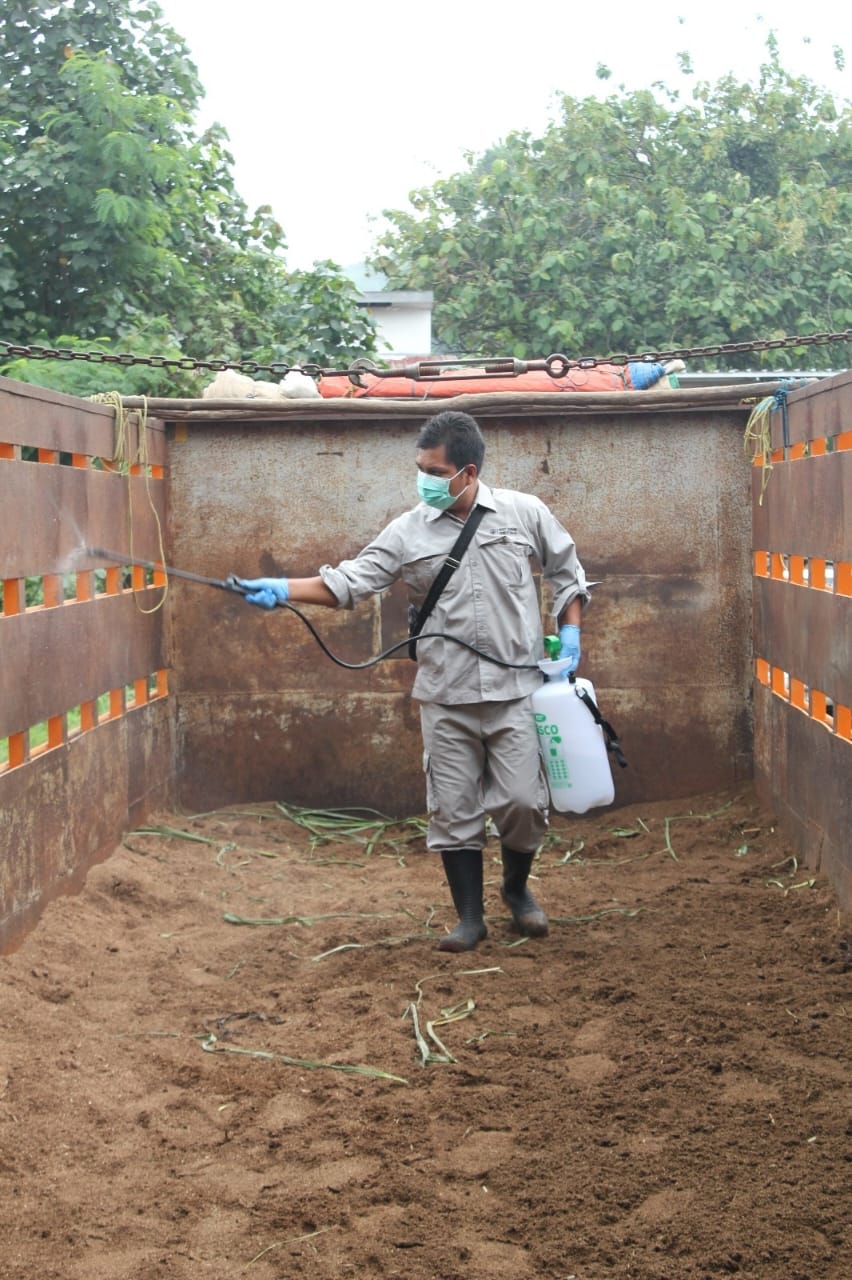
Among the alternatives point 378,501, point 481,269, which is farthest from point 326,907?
point 481,269

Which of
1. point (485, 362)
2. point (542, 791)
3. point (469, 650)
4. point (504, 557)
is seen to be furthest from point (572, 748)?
point (485, 362)

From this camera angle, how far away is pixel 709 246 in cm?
1922

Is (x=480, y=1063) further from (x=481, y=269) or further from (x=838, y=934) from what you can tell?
(x=481, y=269)

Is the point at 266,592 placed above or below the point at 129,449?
below

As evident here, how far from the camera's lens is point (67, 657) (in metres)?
5.69

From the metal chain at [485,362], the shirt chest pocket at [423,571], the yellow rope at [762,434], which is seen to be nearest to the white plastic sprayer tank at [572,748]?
the shirt chest pocket at [423,571]

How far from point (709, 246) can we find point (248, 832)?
14.1 meters

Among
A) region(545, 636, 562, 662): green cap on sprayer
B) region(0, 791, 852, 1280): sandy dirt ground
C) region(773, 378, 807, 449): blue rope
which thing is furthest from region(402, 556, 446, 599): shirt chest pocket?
region(773, 378, 807, 449): blue rope

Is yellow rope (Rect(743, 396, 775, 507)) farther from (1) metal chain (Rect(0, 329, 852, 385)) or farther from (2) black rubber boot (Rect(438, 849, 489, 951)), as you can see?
(2) black rubber boot (Rect(438, 849, 489, 951))

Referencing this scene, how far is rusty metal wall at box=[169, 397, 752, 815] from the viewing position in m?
7.50

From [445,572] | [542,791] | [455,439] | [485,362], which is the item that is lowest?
[542,791]

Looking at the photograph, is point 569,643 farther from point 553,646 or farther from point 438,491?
point 438,491

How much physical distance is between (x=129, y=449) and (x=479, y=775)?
244 centimetres

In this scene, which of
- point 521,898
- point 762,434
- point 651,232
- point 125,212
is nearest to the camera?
point 521,898
